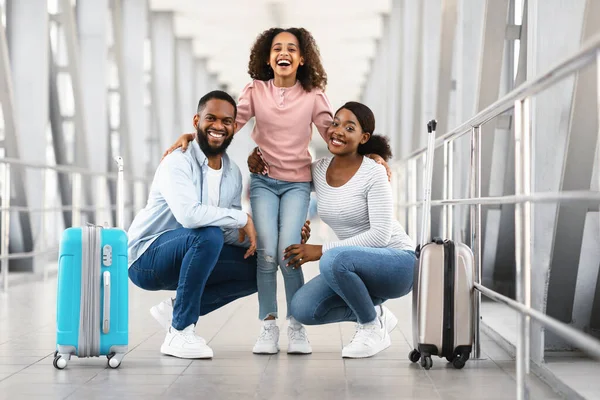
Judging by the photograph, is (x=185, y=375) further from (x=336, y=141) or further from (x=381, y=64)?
(x=381, y=64)

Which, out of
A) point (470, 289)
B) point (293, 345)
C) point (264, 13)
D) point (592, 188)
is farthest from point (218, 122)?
point (264, 13)

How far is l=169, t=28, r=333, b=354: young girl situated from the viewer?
2.85 meters

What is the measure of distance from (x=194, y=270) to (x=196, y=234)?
0.11m

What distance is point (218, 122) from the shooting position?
9.15 feet

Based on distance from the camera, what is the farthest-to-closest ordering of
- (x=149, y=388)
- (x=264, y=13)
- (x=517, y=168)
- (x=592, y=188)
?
(x=264, y=13)
(x=592, y=188)
(x=149, y=388)
(x=517, y=168)

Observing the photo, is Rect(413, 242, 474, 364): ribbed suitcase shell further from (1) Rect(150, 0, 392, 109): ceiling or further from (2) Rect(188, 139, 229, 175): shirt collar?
(1) Rect(150, 0, 392, 109): ceiling

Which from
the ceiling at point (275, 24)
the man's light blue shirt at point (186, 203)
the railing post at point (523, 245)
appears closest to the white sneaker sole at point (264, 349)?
the man's light blue shirt at point (186, 203)

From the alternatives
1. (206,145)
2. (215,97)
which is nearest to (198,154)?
(206,145)

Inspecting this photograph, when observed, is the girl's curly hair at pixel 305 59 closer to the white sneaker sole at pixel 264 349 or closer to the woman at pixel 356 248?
the woman at pixel 356 248

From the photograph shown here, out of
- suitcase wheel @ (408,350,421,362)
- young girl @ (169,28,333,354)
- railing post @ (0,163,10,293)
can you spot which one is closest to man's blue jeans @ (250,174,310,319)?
young girl @ (169,28,333,354)

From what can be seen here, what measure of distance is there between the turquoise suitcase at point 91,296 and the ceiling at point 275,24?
8.99 m

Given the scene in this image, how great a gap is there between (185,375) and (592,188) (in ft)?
5.00

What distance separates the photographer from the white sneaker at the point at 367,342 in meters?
2.76

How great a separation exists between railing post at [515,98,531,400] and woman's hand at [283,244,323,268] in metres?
0.93
